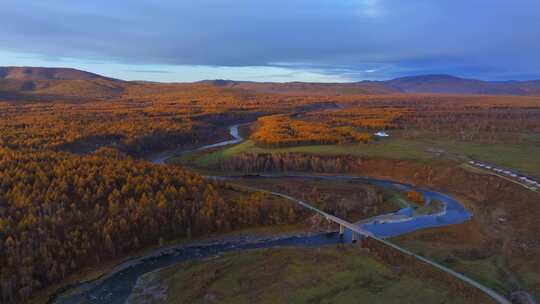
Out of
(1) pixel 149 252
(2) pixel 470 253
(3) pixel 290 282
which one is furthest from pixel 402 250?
(1) pixel 149 252

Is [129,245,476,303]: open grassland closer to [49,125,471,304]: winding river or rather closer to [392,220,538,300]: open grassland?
[49,125,471,304]: winding river

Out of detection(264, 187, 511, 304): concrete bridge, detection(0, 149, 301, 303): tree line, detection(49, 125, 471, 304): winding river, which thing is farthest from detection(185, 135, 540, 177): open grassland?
detection(0, 149, 301, 303): tree line

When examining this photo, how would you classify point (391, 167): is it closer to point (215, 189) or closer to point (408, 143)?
point (408, 143)

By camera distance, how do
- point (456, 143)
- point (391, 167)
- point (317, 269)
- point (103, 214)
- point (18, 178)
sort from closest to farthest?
point (317, 269), point (103, 214), point (18, 178), point (391, 167), point (456, 143)

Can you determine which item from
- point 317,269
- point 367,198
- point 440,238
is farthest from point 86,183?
point 440,238

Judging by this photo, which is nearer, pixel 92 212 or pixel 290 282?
pixel 290 282

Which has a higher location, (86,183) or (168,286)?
(86,183)

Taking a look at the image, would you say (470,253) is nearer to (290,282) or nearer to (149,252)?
(290,282)

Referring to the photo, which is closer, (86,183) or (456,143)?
(86,183)
